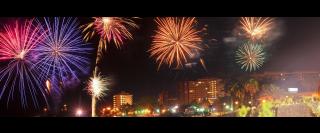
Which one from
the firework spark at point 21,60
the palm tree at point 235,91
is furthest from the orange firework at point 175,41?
the firework spark at point 21,60

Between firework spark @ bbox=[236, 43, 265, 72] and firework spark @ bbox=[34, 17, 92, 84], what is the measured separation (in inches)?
84.2

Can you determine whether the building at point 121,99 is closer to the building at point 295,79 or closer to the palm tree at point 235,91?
the palm tree at point 235,91

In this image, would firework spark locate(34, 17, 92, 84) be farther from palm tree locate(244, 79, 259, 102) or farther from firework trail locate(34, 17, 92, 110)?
palm tree locate(244, 79, 259, 102)

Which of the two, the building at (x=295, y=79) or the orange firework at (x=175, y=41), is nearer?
the building at (x=295, y=79)

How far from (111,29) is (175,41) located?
93 centimetres

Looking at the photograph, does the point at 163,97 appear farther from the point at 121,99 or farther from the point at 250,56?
the point at 250,56

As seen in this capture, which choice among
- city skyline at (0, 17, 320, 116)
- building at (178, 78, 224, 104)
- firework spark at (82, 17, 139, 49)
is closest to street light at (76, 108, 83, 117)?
city skyline at (0, 17, 320, 116)

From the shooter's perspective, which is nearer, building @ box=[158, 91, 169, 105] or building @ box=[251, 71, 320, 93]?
building @ box=[251, 71, 320, 93]

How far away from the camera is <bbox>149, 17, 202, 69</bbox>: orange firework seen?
7898 millimetres

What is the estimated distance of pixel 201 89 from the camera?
7953 millimetres

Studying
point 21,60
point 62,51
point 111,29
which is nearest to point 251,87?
point 111,29

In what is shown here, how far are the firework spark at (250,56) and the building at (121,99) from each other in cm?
164

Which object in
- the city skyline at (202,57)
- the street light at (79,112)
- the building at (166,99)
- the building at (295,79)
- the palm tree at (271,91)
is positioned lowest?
the street light at (79,112)

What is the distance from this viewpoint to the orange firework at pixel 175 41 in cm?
790
